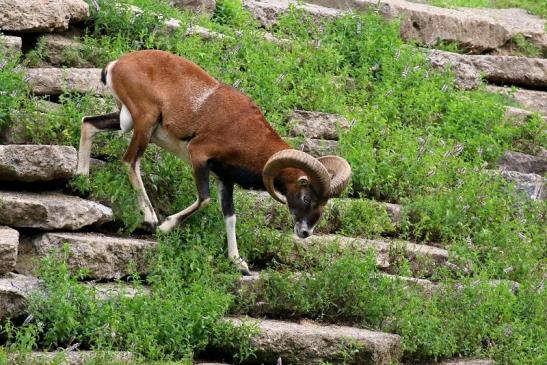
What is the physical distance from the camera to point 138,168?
38.3 ft

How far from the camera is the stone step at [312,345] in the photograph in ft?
34.3

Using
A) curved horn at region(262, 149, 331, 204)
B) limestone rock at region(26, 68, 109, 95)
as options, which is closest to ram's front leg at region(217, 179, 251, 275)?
curved horn at region(262, 149, 331, 204)

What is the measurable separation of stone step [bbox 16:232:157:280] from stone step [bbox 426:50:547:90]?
769 cm

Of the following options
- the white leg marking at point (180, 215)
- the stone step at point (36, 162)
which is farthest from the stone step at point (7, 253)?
the white leg marking at point (180, 215)

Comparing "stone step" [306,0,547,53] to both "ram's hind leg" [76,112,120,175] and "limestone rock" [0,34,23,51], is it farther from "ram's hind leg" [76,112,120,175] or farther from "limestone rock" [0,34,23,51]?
"ram's hind leg" [76,112,120,175]

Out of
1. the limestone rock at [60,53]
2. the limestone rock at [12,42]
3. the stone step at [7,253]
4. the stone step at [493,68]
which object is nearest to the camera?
the stone step at [7,253]

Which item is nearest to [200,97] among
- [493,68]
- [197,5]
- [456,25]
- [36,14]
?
[36,14]

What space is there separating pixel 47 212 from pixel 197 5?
628cm

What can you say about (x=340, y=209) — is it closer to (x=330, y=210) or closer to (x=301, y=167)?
(x=330, y=210)

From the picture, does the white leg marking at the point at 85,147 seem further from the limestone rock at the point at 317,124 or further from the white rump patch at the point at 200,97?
the limestone rock at the point at 317,124

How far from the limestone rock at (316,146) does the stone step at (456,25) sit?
157 inches

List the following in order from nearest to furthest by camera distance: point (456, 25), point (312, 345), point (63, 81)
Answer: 1. point (312, 345)
2. point (63, 81)
3. point (456, 25)

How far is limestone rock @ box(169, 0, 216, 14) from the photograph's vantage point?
16.3 metres

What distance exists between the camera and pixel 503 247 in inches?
537
